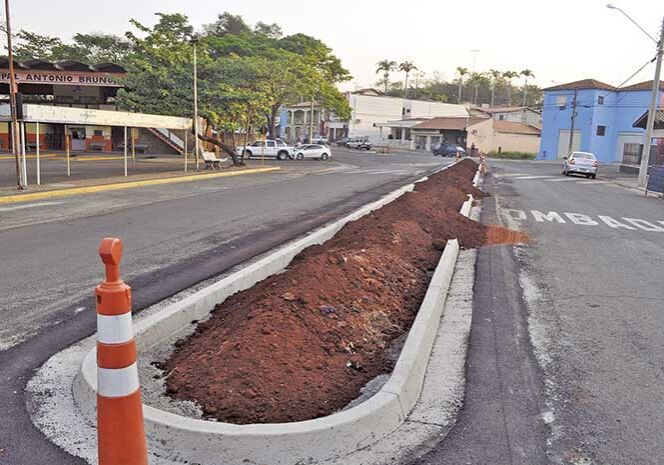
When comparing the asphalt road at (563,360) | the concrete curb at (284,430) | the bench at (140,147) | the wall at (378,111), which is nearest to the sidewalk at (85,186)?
the asphalt road at (563,360)

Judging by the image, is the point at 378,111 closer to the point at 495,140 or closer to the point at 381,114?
the point at 381,114

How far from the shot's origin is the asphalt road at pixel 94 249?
15.3ft


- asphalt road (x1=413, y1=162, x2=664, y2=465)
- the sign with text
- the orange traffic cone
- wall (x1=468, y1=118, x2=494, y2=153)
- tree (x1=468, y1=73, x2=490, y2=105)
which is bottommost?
asphalt road (x1=413, y1=162, x2=664, y2=465)

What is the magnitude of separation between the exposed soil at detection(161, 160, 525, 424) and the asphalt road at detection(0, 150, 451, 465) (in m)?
1.01

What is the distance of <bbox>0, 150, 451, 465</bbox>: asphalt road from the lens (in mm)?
4652

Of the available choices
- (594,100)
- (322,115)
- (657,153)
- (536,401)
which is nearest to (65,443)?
(536,401)

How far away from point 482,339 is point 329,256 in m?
2.11

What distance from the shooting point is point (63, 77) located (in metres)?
40.7

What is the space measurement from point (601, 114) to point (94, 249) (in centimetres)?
6367

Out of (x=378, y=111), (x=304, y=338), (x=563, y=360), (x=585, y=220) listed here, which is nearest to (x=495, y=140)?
(x=378, y=111)

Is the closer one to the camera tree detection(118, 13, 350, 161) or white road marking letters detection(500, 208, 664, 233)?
white road marking letters detection(500, 208, 664, 233)

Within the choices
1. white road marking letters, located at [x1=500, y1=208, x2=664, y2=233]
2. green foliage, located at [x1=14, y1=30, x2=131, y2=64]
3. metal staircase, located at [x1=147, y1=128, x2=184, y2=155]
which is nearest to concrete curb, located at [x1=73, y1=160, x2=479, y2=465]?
white road marking letters, located at [x1=500, y1=208, x2=664, y2=233]

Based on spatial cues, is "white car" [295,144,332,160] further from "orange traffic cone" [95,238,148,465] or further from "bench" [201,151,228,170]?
"orange traffic cone" [95,238,148,465]

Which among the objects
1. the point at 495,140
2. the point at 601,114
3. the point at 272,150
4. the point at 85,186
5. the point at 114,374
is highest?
the point at 601,114
